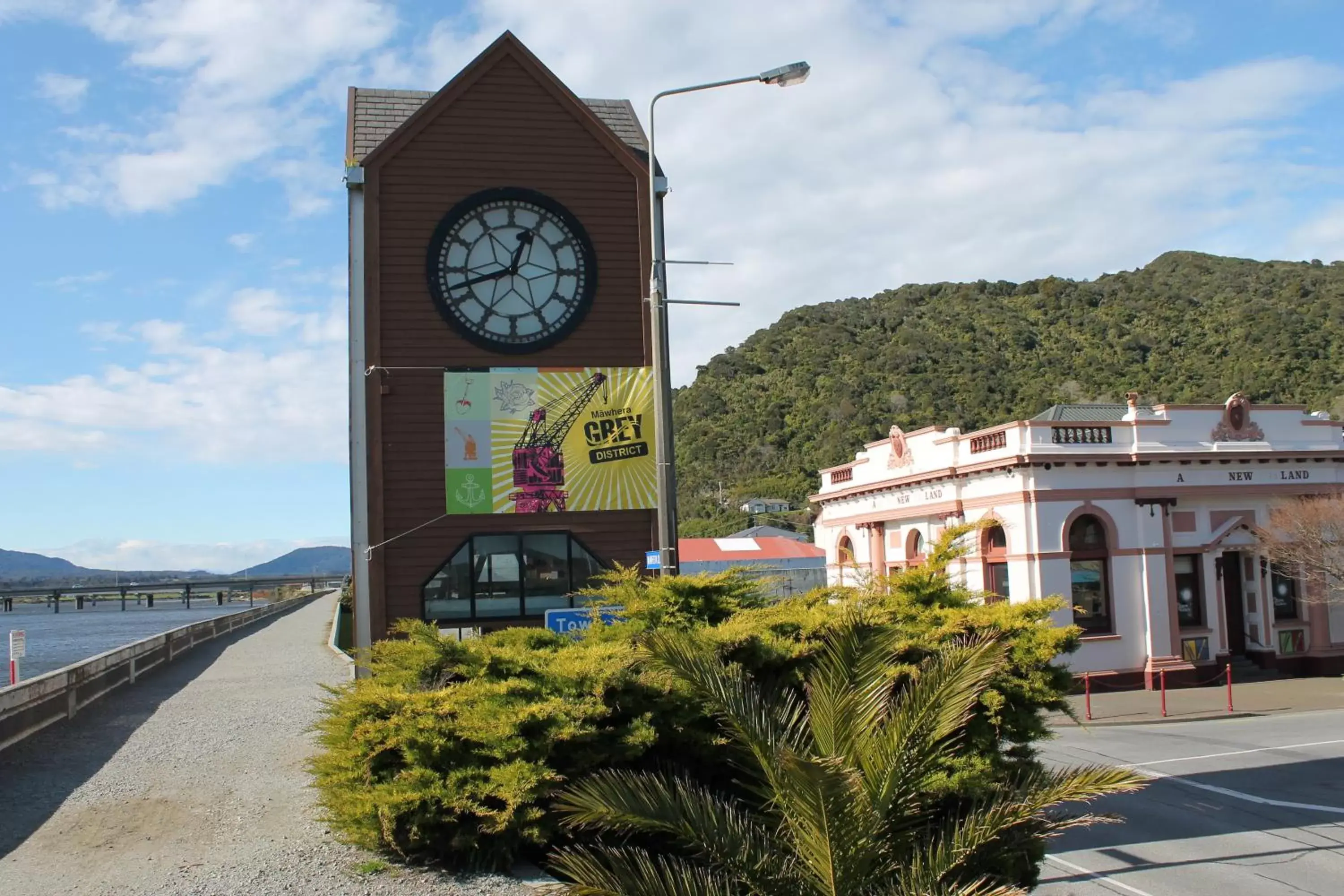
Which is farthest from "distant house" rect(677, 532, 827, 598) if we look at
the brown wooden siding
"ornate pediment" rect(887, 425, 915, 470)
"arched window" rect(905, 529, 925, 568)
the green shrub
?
the green shrub

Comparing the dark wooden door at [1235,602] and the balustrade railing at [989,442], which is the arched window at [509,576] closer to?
the balustrade railing at [989,442]

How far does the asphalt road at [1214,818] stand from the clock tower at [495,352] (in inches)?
284

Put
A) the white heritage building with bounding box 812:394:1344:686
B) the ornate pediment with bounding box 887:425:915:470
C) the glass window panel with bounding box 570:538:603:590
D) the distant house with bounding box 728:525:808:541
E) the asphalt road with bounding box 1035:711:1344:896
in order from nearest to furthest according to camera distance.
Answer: the asphalt road with bounding box 1035:711:1344:896 → the glass window panel with bounding box 570:538:603:590 → the white heritage building with bounding box 812:394:1344:686 → the ornate pediment with bounding box 887:425:915:470 → the distant house with bounding box 728:525:808:541

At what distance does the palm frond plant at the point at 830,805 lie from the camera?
5531 millimetres

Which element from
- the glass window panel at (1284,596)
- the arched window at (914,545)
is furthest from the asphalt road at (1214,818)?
the arched window at (914,545)

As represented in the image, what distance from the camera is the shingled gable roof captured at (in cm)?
1596

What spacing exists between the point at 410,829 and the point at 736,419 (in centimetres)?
10073

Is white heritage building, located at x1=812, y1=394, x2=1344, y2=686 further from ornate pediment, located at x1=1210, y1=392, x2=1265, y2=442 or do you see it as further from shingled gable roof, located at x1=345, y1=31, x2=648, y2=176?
shingled gable roof, located at x1=345, y1=31, x2=648, y2=176

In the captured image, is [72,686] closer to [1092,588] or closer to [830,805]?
[830,805]

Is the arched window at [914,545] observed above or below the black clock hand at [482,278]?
below

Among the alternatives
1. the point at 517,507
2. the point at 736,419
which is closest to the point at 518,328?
the point at 517,507

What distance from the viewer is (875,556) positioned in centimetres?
3628

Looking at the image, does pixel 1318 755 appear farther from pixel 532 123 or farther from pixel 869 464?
pixel 869 464

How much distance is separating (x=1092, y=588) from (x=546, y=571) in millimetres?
17820
